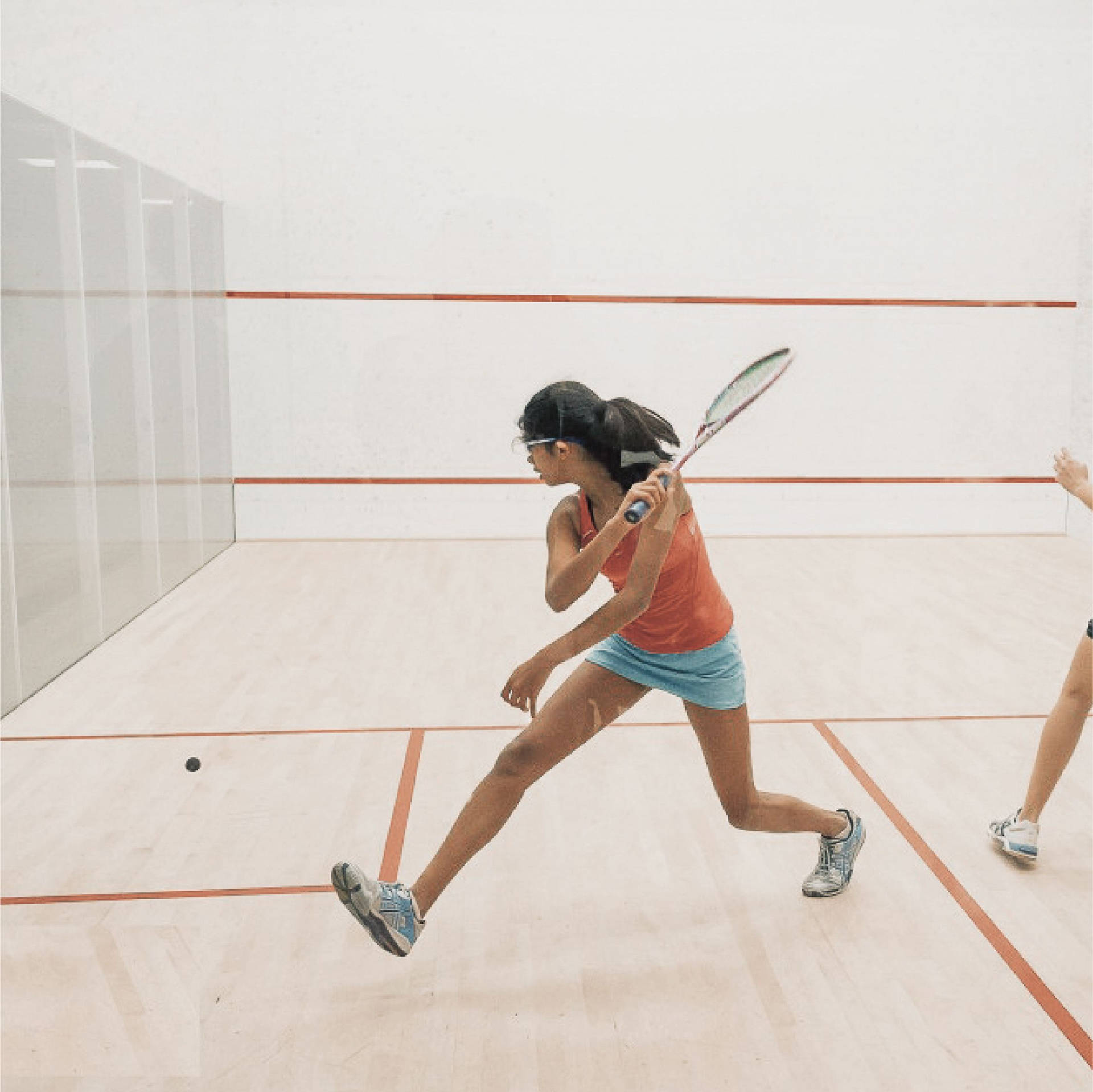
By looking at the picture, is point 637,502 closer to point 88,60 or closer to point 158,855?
point 158,855

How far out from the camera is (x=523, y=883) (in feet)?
5.54

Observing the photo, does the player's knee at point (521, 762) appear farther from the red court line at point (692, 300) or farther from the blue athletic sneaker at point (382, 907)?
the red court line at point (692, 300)

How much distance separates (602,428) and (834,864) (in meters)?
0.83

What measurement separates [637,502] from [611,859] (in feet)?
2.89

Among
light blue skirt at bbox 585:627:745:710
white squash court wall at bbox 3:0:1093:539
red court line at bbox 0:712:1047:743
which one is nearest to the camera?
light blue skirt at bbox 585:627:745:710

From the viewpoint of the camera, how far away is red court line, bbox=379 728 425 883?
5.81ft

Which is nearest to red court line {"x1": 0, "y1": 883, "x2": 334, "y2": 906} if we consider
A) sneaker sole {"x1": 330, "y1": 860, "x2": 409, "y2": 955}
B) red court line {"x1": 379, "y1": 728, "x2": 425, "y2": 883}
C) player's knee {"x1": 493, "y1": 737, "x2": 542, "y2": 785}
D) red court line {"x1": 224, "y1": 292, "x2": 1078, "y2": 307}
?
red court line {"x1": 379, "y1": 728, "x2": 425, "y2": 883}

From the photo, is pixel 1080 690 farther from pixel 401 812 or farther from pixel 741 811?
pixel 401 812

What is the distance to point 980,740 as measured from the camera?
2332 millimetres

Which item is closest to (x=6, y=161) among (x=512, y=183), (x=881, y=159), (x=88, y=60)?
(x=88, y=60)

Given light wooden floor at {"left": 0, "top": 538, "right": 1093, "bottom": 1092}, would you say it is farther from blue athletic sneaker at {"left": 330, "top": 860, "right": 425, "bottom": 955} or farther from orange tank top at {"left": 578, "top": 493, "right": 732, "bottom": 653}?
orange tank top at {"left": 578, "top": 493, "right": 732, "bottom": 653}

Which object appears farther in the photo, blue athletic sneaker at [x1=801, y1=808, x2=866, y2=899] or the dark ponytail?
blue athletic sneaker at [x1=801, y1=808, x2=866, y2=899]

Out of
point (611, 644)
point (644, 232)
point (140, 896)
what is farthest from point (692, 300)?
point (140, 896)

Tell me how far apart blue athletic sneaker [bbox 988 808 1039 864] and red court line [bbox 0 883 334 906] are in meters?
1.04
